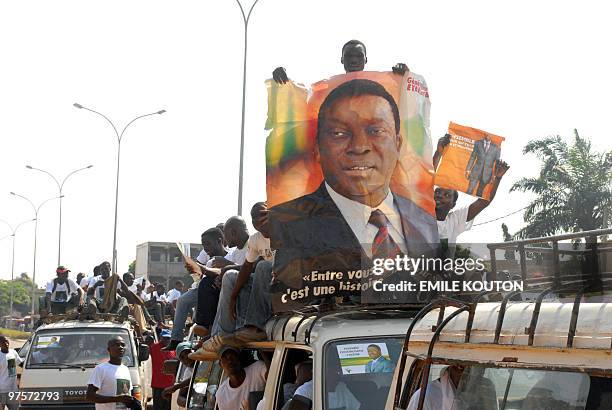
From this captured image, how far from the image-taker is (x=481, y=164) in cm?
677

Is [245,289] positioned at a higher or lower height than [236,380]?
higher

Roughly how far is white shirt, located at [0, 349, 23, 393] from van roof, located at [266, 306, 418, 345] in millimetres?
10063

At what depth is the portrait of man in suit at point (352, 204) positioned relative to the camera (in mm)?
6441

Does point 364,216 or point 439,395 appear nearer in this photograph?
point 439,395

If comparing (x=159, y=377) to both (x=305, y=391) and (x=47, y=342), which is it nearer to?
(x=47, y=342)

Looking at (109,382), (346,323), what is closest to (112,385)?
(109,382)

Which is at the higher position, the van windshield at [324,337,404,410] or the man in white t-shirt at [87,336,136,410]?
the van windshield at [324,337,404,410]

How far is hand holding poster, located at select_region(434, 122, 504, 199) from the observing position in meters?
6.68

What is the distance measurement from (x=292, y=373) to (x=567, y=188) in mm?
21996

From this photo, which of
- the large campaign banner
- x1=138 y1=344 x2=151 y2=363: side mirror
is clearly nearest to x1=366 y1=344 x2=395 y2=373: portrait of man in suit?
the large campaign banner

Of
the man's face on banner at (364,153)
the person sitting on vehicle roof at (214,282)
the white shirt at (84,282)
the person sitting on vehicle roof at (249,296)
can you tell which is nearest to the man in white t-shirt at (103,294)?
the white shirt at (84,282)

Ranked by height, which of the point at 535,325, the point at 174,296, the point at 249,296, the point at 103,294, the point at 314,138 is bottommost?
the point at 535,325

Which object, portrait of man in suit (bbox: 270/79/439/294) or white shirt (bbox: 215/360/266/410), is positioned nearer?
portrait of man in suit (bbox: 270/79/439/294)

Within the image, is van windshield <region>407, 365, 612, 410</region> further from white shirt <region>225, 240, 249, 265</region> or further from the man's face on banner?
white shirt <region>225, 240, 249, 265</region>
